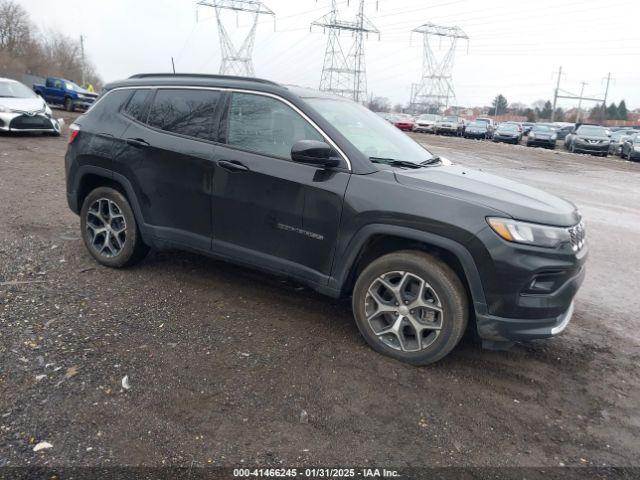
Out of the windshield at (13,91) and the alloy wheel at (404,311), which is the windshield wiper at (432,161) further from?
the windshield at (13,91)

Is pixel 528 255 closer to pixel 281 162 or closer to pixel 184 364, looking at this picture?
pixel 281 162

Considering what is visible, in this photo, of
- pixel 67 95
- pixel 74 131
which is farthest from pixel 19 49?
pixel 74 131

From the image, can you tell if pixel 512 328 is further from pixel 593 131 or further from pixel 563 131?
pixel 563 131

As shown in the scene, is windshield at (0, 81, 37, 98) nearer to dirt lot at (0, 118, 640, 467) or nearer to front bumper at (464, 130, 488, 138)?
dirt lot at (0, 118, 640, 467)

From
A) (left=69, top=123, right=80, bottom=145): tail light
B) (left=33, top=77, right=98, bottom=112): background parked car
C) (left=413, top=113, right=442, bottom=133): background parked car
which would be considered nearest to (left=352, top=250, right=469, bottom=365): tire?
(left=69, top=123, right=80, bottom=145): tail light

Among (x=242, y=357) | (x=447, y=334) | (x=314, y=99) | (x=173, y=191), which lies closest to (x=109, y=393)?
(x=242, y=357)

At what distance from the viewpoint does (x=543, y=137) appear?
29844 mm

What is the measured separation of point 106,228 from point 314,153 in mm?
2460

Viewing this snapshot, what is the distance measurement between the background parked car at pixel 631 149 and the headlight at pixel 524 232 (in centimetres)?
2448

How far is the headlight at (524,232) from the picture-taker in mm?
3170

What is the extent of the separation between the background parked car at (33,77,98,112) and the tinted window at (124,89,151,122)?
2552 centimetres

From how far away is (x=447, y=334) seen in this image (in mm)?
3359

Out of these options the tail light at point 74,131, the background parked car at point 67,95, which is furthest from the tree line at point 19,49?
the tail light at point 74,131

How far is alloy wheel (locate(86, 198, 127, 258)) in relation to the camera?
4781 mm
